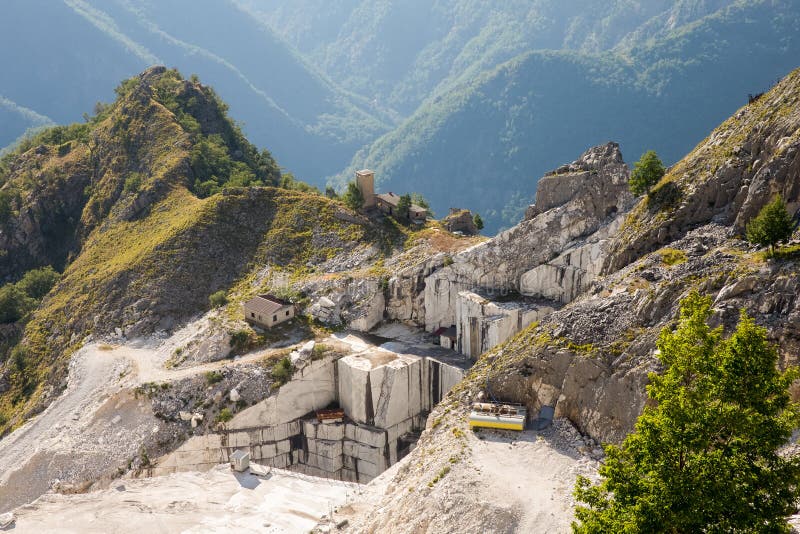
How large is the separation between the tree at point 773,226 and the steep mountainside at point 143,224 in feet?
158

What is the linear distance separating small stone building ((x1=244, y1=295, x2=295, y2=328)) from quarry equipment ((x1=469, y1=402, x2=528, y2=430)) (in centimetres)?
3170

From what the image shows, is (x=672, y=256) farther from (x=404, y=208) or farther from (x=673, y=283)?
(x=404, y=208)

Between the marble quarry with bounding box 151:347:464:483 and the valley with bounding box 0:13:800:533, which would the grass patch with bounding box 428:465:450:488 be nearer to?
the valley with bounding box 0:13:800:533

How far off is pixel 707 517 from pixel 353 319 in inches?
2064

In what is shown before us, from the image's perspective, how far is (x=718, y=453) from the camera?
23.4 metres

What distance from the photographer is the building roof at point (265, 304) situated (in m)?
72.8

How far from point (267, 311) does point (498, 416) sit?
34204 millimetres

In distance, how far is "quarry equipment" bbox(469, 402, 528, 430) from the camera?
1730 inches

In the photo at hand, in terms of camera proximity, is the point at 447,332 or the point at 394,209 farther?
the point at 394,209

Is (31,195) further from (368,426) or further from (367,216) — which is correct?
(368,426)

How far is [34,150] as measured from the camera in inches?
4897

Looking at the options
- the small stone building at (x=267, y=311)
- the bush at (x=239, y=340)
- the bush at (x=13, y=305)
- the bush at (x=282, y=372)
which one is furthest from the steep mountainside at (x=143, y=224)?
the bush at (x=282, y=372)

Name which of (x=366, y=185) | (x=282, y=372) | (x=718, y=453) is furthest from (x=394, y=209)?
(x=718, y=453)

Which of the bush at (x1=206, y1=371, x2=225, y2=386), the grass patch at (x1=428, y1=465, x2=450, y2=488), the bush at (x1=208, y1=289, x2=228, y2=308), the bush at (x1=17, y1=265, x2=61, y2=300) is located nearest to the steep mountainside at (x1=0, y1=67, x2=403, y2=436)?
the bush at (x1=208, y1=289, x2=228, y2=308)
